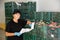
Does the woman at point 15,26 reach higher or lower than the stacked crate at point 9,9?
lower

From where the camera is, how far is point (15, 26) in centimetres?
87

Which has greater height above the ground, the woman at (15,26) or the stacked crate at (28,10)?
the stacked crate at (28,10)

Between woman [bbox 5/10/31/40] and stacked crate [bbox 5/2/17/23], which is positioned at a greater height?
stacked crate [bbox 5/2/17/23]

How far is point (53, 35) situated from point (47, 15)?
0.14 meters

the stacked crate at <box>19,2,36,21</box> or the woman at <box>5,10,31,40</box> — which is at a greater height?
the stacked crate at <box>19,2,36,21</box>

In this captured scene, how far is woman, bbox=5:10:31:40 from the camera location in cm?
86

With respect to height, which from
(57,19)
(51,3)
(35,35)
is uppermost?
(51,3)

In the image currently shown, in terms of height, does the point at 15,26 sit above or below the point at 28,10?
below

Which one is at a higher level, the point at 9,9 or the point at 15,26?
the point at 9,9

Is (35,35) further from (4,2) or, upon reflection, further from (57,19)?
(4,2)

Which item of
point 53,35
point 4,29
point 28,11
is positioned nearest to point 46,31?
point 53,35

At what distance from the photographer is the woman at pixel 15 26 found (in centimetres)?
86

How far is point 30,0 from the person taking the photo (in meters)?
0.85

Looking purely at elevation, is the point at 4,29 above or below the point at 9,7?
below
